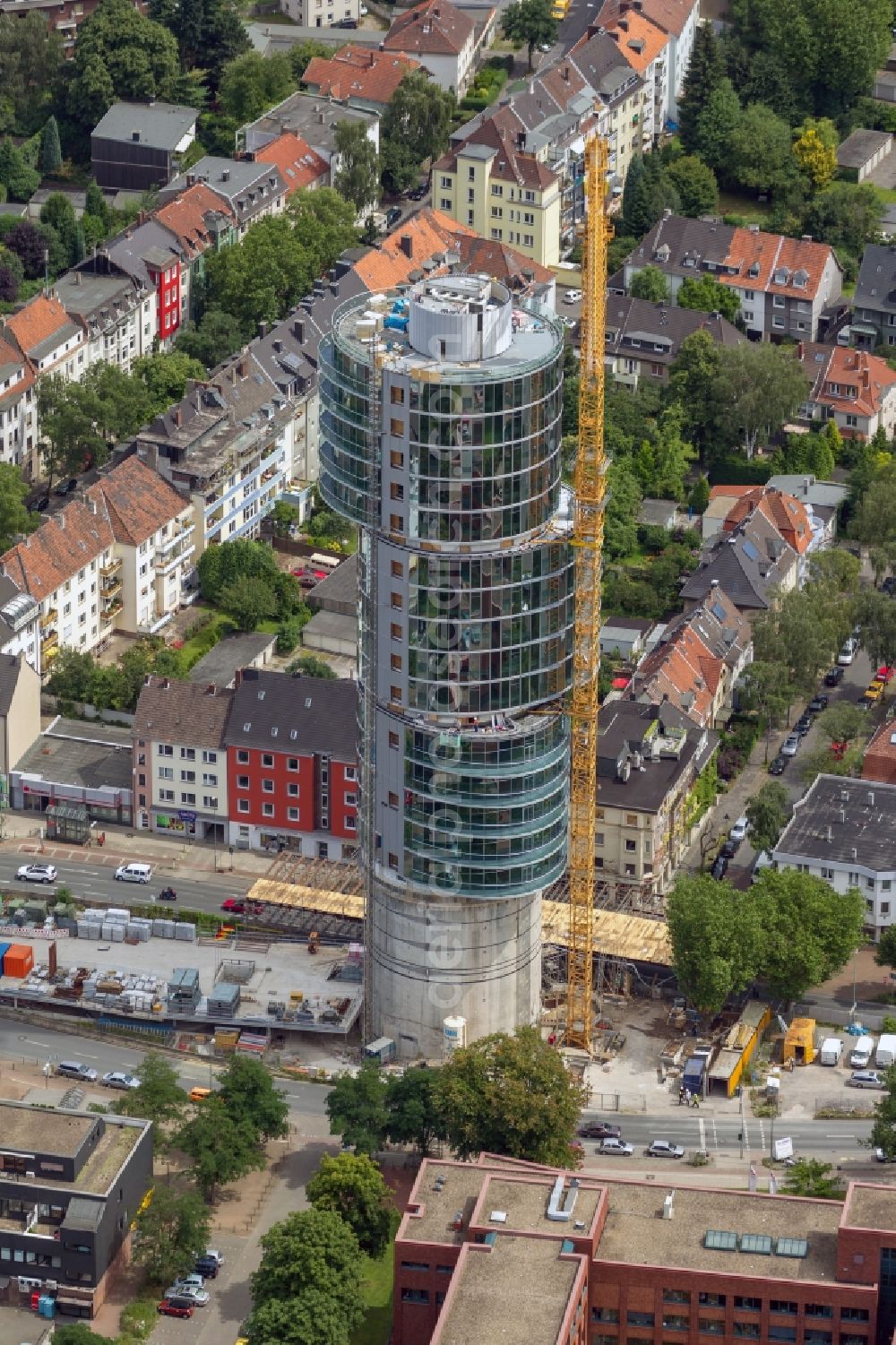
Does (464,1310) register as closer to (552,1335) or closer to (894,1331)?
(552,1335)

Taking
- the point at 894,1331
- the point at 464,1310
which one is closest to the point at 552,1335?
the point at 464,1310
